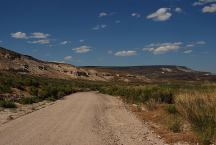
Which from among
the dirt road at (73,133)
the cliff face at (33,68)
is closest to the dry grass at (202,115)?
the dirt road at (73,133)

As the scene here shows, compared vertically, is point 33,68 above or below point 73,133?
above

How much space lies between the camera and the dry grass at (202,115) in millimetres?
11555

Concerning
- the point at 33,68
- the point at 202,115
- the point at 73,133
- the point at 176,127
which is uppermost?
the point at 33,68

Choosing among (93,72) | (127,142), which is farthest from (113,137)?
(93,72)

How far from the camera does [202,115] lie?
523 inches

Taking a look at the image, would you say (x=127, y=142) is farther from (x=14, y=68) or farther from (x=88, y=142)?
(x=14, y=68)

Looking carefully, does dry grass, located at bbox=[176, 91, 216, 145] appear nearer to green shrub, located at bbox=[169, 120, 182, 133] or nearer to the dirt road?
green shrub, located at bbox=[169, 120, 182, 133]

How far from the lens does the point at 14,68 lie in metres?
117

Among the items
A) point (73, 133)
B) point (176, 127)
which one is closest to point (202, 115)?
point (176, 127)

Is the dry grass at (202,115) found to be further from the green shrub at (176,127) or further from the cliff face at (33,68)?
the cliff face at (33,68)

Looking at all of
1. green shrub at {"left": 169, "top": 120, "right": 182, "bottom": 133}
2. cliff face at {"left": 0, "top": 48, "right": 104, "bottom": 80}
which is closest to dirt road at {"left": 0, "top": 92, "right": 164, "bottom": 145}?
green shrub at {"left": 169, "top": 120, "right": 182, "bottom": 133}

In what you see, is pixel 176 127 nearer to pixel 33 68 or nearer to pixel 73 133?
pixel 73 133

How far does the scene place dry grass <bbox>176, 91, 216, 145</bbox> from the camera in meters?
11.6

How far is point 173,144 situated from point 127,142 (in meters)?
1.54
